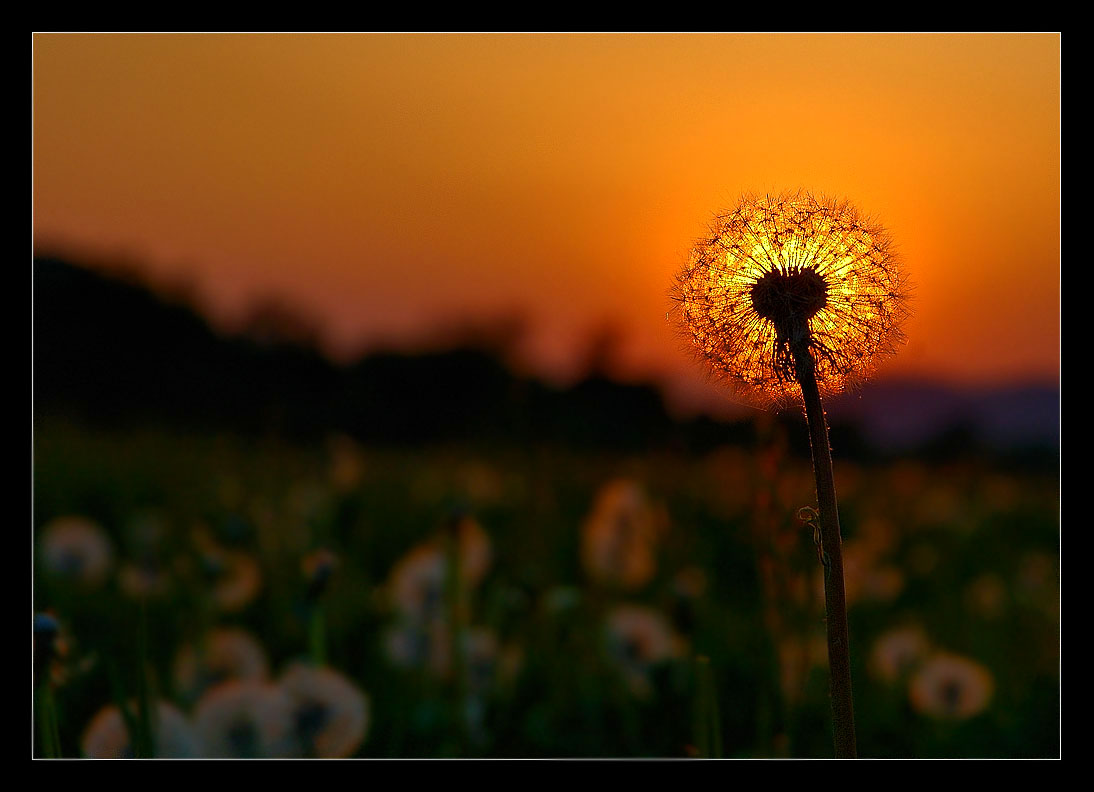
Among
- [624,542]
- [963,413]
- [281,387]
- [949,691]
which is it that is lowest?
[949,691]

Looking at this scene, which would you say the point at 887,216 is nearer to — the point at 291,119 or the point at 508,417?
the point at 291,119

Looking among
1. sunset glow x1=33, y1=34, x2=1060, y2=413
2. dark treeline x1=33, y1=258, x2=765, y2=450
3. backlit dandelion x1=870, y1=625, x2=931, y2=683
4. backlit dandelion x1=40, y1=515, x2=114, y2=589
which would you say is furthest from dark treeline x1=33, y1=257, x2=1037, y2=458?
backlit dandelion x1=870, y1=625, x2=931, y2=683

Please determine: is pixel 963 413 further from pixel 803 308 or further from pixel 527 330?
pixel 803 308

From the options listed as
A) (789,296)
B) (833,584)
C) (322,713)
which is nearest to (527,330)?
(322,713)

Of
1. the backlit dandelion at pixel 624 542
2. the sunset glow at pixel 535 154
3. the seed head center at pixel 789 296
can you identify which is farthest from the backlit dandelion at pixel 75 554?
the seed head center at pixel 789 296

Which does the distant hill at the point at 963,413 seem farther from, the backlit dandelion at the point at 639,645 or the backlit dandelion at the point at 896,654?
the backlit dandelion at the point at 639,645

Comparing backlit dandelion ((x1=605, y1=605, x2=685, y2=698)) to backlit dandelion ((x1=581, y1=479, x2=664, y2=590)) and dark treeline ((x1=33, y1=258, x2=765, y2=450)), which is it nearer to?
backlit dandelion ((x1=581, y1=479, x2=664, y2=590))
